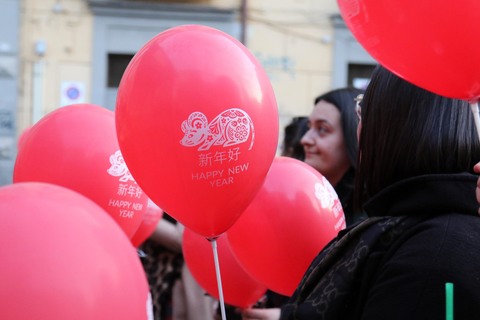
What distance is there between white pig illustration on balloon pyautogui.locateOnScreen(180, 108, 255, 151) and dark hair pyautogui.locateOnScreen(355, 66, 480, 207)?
288 millimetres

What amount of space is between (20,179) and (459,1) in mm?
1320

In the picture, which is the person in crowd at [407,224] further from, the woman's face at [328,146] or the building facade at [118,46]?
the building facade at [118,46]

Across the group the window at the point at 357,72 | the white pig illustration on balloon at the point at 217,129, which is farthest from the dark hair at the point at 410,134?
the window at the point at 357,72

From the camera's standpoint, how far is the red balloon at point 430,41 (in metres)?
1.38

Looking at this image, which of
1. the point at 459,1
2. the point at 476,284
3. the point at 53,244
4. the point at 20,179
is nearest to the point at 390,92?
the point at 459,1

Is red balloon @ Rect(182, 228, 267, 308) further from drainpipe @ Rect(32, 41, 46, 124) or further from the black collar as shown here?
drainpipe @ Rect(32, 41, 46, 124)

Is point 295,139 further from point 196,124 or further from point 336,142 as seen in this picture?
point 196,124

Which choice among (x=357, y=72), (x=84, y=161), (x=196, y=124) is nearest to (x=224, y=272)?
(x=84, y=161)

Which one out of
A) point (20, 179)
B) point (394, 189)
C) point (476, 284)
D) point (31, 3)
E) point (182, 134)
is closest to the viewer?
point (476, 284)

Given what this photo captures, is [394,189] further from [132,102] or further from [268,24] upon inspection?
[268,24]

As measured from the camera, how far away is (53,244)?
3.89ft

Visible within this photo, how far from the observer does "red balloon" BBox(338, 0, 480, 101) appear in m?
1.38

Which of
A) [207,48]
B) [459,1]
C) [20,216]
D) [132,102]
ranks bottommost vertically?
[20,216]

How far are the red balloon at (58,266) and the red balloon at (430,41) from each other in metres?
0.63
